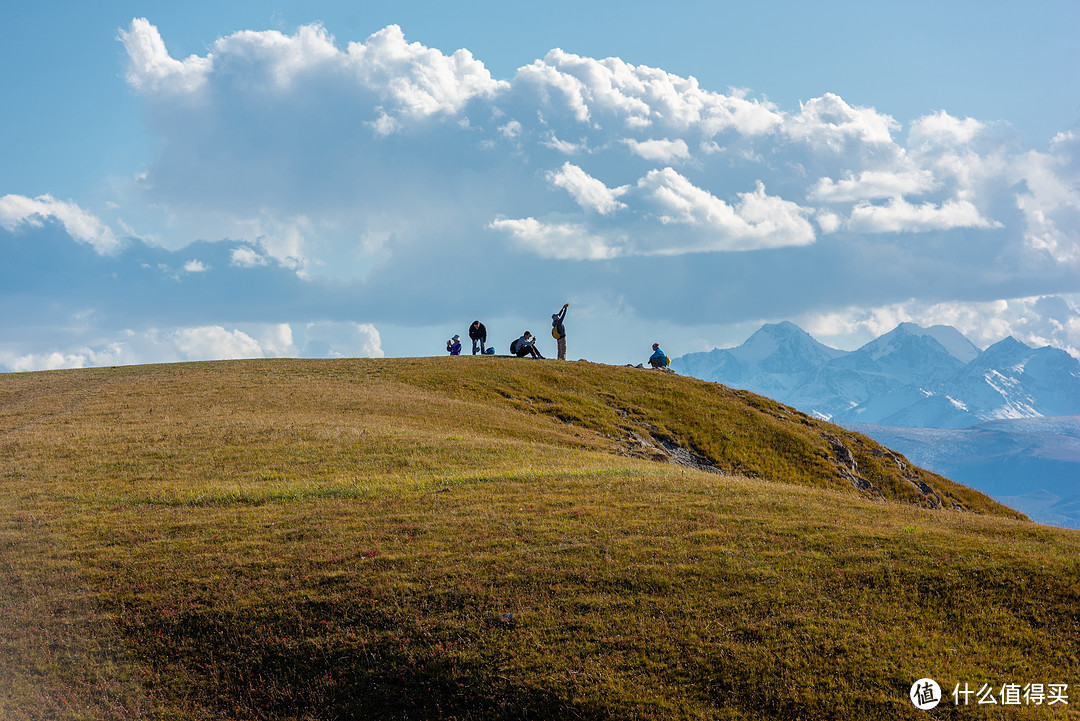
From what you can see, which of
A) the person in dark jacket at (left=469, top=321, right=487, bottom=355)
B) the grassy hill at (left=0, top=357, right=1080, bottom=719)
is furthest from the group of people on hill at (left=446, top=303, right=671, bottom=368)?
the grassy hill at (left=0, top=357, right=1080, bottom=719)

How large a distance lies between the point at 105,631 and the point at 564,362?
4453 cm

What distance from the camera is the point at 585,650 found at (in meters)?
14.9

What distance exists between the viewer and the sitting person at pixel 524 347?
61.2 metres

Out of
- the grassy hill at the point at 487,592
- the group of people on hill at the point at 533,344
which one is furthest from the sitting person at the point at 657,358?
the grassy hill at the point at 487,592

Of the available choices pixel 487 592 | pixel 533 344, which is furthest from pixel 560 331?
pixel 487 592

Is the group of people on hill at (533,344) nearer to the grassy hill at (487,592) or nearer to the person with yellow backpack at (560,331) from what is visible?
the person with yellow backpack at (560,331)

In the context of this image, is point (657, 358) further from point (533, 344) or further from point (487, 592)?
point (487, 592)

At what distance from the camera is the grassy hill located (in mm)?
14320

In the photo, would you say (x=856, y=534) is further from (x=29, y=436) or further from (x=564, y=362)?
(x=564, y=362)

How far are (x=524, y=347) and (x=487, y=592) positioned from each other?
4461cm

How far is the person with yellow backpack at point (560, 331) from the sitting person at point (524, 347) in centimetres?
185

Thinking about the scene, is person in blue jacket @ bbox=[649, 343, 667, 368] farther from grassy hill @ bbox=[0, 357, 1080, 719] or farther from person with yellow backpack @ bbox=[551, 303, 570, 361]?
grassy hill @ bbox=[0, 357, 1080, 719]

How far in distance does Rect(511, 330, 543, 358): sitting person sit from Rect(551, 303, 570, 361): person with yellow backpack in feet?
6.08

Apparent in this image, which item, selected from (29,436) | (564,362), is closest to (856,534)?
(29,436)
